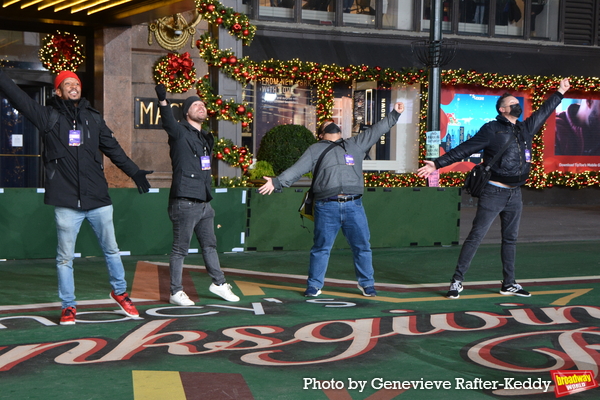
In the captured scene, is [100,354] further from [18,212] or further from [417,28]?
[417,28]

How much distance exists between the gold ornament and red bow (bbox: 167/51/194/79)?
287 mm

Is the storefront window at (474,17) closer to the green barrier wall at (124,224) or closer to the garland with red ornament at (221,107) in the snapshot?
the garland with red ornament at (221,107)

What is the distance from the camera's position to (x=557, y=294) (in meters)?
8.29

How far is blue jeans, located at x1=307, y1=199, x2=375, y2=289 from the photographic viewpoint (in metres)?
7.91

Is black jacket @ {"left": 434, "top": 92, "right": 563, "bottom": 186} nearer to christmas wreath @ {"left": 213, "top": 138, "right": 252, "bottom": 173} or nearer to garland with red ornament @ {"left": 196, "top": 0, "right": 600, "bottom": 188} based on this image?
christmas wreath @ {"left": 213, "top": 138, "right": 252, "bottom": 173}

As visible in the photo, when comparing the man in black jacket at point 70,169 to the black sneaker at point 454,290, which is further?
the black sneaker at point 454,290

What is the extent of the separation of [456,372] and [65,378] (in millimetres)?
2546

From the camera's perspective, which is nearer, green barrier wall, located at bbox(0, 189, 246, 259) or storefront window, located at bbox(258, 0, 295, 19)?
green barrier wall, located at bbox(0, 189, 246, 259)

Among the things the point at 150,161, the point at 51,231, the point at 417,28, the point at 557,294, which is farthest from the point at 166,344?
the point at 417,28

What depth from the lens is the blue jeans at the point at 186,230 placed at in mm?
7363

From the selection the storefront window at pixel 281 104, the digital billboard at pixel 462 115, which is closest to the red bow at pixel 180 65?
the storefront window at pixel 281 104

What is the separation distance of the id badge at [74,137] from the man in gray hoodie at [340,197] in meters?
2.10

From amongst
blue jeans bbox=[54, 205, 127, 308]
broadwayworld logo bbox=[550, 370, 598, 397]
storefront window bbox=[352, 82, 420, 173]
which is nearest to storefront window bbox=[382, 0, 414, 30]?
storefront window bbox=[352, 82, 420, 173]

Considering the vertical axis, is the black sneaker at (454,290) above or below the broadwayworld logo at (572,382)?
below
